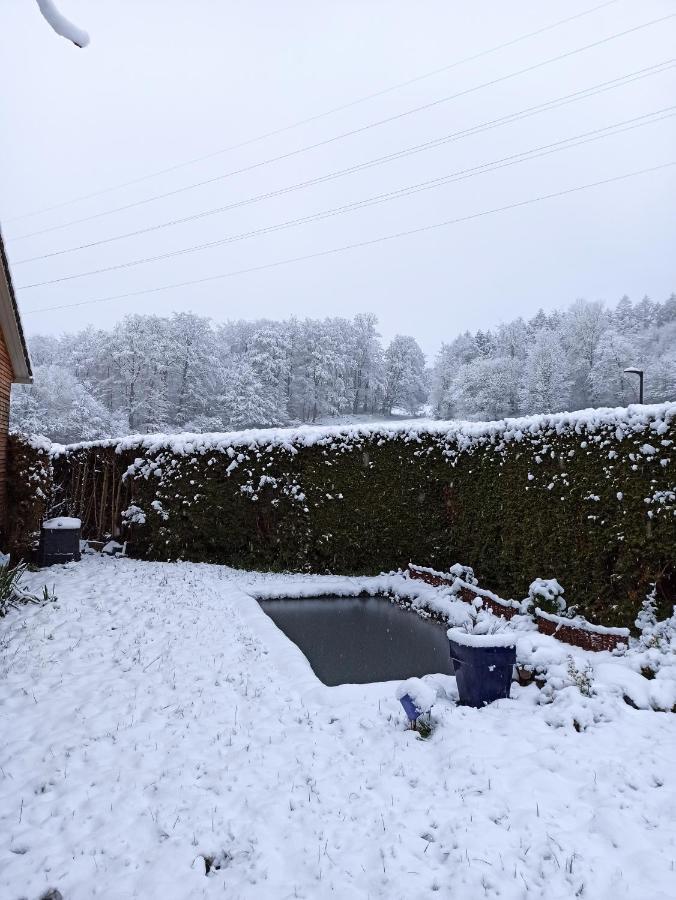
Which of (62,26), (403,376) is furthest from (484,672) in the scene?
(403,376)

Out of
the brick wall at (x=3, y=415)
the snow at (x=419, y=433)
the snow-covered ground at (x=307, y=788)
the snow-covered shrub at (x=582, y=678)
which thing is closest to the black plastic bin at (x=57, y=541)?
the brick wall at (x=3, y=415)

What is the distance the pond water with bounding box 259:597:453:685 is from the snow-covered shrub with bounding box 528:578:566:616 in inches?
51.1

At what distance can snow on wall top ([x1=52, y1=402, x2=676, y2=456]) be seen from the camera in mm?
6094

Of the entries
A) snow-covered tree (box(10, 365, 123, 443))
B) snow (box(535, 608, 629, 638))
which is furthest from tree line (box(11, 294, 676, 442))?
snow (box(535, 608, 629, 638))

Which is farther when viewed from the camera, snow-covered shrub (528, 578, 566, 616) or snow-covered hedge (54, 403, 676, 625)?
snow-covered shrub (528, 578, 566, 616)

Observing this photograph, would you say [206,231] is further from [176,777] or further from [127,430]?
[176,777]

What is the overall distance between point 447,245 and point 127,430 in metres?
120

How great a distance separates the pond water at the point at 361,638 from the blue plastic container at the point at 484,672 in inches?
50.7

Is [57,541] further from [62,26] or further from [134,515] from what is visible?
[62,26]

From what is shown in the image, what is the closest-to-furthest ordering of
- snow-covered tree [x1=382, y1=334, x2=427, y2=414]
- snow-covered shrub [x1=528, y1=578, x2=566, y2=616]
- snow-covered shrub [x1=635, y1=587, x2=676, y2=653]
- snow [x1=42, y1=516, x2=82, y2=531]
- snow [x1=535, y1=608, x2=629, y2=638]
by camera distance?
snow-covered shrub [x1=635, y1=587, x2=676, y2=653], snow [x1=535, y1=608, x2=629, y2=638], snow-covered shrub [x1=528, y1=578, x2=566, y2=616], snow [x1=42, y1=516, x2=82, y2=531], snow-covered tree [x1=382, y1=334, x2=427, y2=414]

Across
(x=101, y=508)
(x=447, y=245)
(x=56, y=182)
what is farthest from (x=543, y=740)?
(x=56, y=182)

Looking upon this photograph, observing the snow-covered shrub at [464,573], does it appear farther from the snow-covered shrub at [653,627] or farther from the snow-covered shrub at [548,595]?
the snow-covered shrub at [653,627]

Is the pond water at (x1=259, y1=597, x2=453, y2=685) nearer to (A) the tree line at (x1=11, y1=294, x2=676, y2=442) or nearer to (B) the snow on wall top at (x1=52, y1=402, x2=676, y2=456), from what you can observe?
(B) the snow on wall top at (x1=52, y1=402, x2=676, y2=456)

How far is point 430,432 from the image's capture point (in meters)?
9.98
